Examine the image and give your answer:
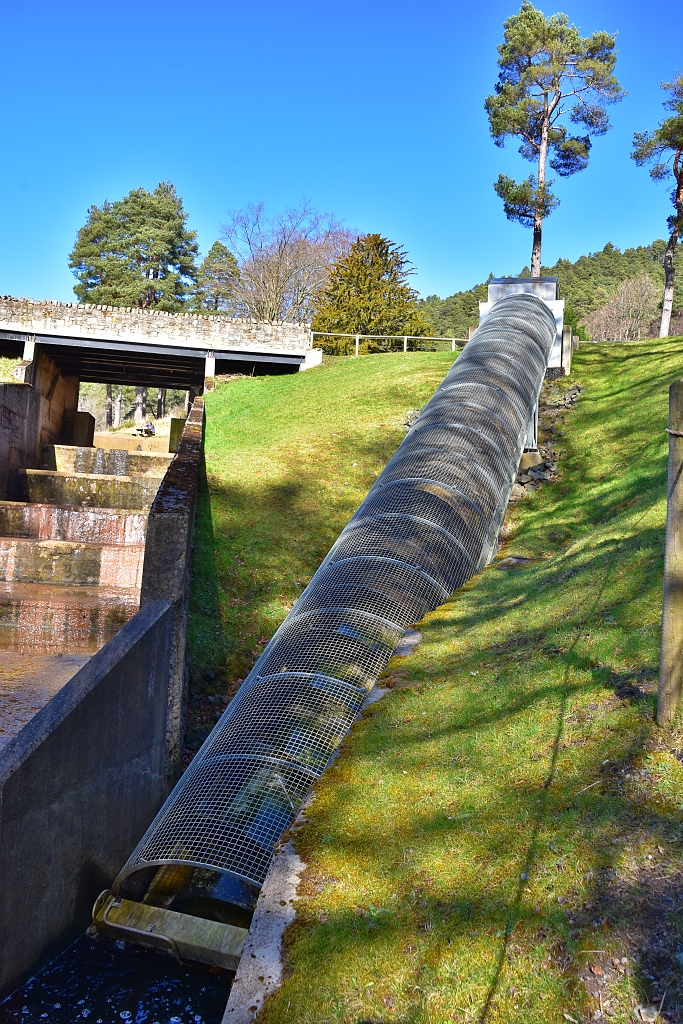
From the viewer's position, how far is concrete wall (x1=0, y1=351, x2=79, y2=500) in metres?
17.6

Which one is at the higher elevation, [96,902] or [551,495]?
[551,495]

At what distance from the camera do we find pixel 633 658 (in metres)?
4.91

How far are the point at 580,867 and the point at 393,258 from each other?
33.3m

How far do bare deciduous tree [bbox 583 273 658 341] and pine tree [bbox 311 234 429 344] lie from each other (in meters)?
26.3

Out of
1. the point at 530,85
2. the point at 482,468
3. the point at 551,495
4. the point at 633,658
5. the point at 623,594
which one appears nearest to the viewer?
the point at 633,658

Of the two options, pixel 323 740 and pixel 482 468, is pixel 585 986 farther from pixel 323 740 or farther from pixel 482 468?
pixel 482 468

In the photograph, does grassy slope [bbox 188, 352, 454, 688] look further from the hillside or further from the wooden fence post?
the hillside

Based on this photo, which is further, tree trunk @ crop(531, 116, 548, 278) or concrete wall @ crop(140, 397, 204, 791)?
tree trunk @ crop(531, 116, 548, 278)

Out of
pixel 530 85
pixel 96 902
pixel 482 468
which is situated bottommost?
pixel 96 902

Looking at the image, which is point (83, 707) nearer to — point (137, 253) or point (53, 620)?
point (53, 620)

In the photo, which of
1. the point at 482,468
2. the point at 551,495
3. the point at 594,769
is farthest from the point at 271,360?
the point at 594,769

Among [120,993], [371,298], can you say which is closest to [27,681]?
[120,993]

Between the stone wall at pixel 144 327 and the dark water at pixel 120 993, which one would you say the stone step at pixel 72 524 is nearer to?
the dark water at pixel 120 993

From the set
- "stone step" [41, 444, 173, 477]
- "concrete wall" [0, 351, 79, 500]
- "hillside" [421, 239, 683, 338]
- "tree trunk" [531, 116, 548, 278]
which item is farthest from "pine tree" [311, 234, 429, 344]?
"hillside" [421, 239, 683, 338]
